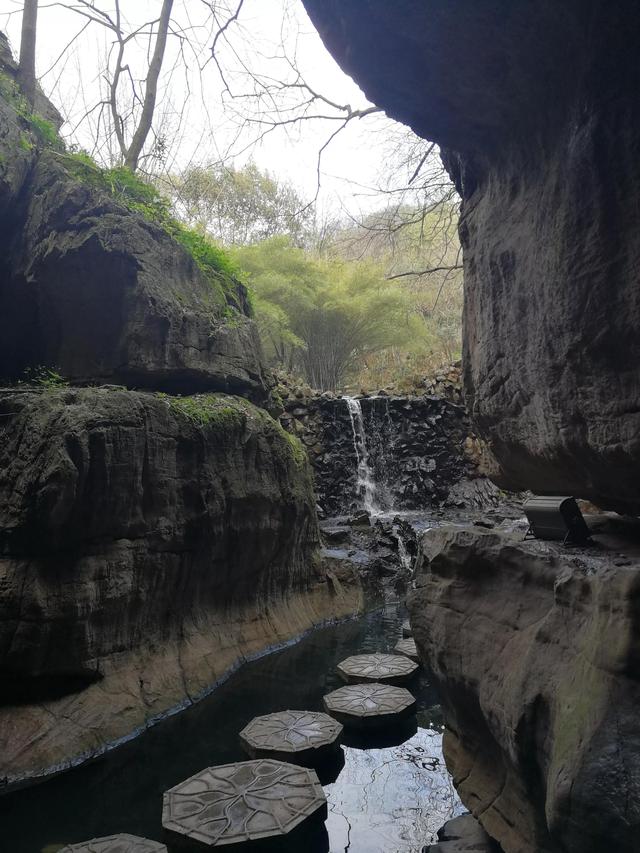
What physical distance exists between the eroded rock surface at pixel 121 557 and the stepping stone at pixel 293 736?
101 cm

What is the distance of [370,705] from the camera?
5023mm

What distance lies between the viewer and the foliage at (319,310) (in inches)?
677

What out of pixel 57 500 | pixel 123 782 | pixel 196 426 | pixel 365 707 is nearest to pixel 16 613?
pixel 57 500

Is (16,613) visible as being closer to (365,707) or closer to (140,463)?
(140,463)

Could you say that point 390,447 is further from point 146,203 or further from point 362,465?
point 146,203

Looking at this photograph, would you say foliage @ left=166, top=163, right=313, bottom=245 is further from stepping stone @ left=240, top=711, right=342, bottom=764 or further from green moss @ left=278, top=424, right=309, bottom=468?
stepping stone @ left=240, top=711, right=342, bottom=764

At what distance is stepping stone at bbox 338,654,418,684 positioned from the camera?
224 inches

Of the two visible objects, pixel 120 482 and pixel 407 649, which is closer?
pixel 120 482

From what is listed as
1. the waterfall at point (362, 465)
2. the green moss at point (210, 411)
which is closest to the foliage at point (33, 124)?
the green moss at point (210, 411)

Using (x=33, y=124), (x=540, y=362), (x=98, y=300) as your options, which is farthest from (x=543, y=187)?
(x=33, y=124)

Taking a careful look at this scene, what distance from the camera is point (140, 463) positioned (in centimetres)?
542

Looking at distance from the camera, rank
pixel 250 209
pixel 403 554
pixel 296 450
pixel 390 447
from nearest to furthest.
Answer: pixel 296 450 → pixel 403 554 → pixel 390 447 → pixel 250 209

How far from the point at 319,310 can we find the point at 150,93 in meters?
9.09

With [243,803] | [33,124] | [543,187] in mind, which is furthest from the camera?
[33,124]
